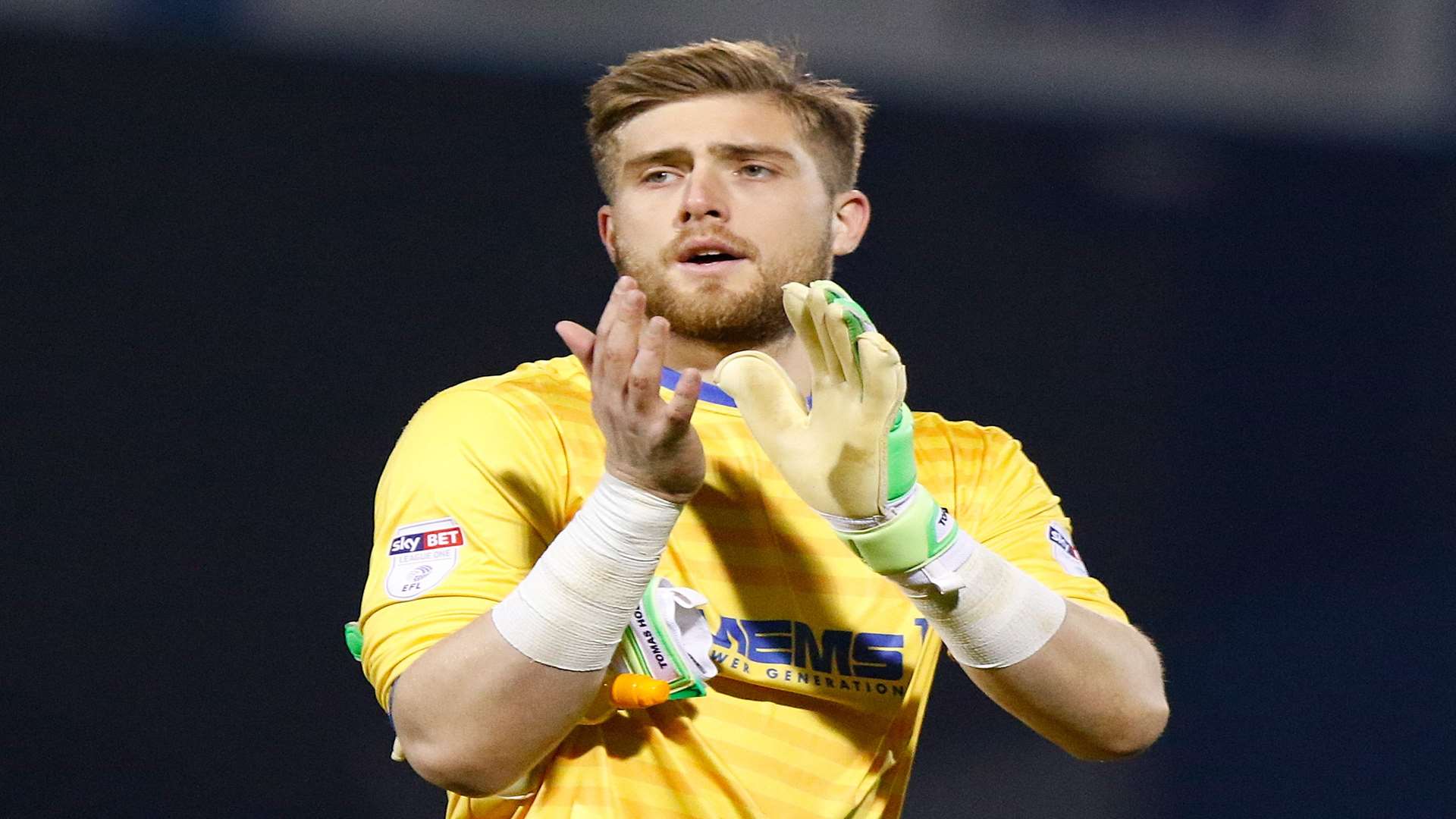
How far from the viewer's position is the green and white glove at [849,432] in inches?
60.5

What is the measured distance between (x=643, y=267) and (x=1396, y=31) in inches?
108

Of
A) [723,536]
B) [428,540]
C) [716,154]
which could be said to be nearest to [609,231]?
[716,154]

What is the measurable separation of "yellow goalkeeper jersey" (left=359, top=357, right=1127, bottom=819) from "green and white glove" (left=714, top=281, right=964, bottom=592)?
0.59 feet

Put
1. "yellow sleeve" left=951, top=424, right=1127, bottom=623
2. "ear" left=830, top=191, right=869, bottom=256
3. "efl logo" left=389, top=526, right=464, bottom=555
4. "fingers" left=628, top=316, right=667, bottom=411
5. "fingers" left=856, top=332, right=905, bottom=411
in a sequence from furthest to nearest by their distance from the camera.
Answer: "ear" left=830, top=191, right=869, bottom=256
"yellow sleeve" left=951, top=424, right=1127, bottom=623
"efl logo" left=389, top=526, right=464, bottom=555
"fingers" left=856, top=332, right=905, bottom=411
"fingers" left=628, top=316, right=667, bottom=411

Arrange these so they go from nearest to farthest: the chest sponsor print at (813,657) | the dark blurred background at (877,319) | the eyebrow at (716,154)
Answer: the chest sponsor print at (813,657) → the eyebrow at (716,154) → the dark blurred background at (877,319)

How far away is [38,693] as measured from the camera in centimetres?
287

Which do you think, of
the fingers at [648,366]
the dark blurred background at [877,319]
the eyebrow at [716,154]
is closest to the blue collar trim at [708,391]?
the eyebrow at [716,154]

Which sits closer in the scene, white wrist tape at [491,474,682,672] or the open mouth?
white wrist tape at [491,474,682,672]

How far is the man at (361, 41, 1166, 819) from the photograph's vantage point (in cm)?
149

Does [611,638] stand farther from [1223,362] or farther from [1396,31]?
[1396,31]

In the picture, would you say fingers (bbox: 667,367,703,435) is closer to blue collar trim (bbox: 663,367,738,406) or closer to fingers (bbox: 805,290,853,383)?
fingers (bbox: 805,290,853,383)

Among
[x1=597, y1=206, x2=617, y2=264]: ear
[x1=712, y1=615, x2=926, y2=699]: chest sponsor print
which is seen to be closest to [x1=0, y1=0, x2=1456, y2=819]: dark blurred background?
[x1=597, y1=206, x2=617, y2=264]: ear

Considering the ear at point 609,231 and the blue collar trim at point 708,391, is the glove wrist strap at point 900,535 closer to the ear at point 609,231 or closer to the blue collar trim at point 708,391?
the blue collar trim at point 708,391

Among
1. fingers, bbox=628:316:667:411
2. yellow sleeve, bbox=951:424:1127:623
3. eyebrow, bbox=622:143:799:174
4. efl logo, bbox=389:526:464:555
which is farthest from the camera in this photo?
eyebrow, bbox=622:143:799:174
